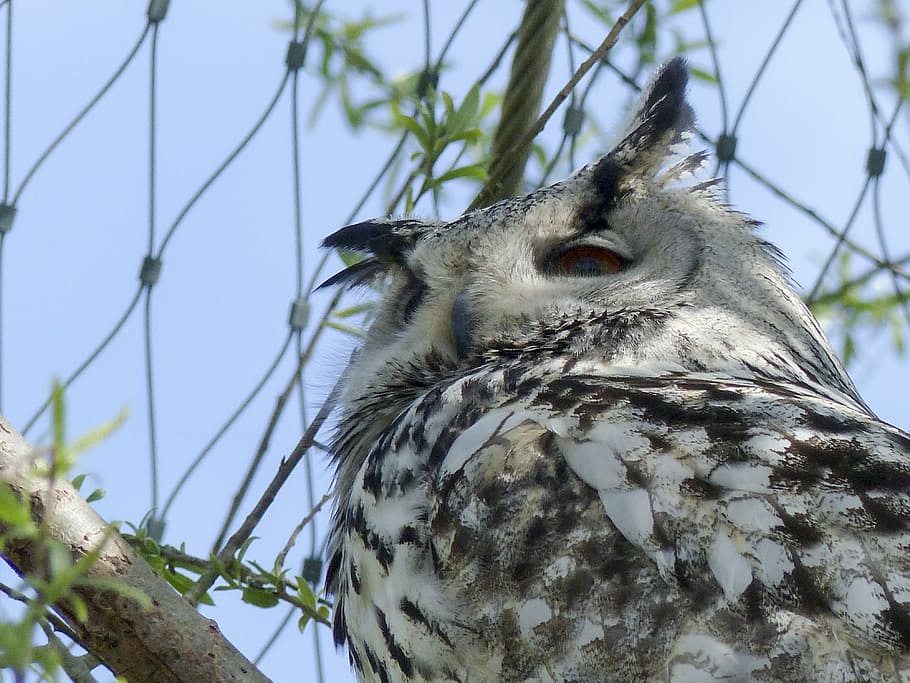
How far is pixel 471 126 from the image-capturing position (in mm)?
2416

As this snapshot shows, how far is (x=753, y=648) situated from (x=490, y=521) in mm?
378

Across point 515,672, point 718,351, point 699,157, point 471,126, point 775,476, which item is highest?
point 699,157

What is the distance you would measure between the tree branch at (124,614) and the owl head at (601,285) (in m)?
0.78

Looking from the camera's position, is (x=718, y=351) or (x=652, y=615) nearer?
(x=652, y=615)

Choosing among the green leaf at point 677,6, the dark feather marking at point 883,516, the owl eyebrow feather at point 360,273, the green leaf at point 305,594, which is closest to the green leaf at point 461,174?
the owl eyebrow feather at point 360,273

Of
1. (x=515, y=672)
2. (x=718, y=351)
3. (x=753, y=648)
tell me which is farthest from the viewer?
(x=718, y=351)

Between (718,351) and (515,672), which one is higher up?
(718,351)

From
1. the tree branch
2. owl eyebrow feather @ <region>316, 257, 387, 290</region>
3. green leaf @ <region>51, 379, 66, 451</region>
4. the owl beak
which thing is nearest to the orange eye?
the owl beak

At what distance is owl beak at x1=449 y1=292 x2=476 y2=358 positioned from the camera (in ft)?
6.79

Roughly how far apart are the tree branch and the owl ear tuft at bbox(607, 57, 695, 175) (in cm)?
137

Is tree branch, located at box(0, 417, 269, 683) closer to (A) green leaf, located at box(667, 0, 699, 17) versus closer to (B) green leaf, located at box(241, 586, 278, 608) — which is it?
(B) green leaf, located at box(241, 586, 278, 608)

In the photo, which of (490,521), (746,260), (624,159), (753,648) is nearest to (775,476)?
(753,648)

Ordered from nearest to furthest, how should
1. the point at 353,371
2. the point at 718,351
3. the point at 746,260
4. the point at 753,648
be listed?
the point at 753,648 < the point at 718,351 < the point at 746,260 < the point at 353,371

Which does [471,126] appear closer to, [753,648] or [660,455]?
[660,455]
